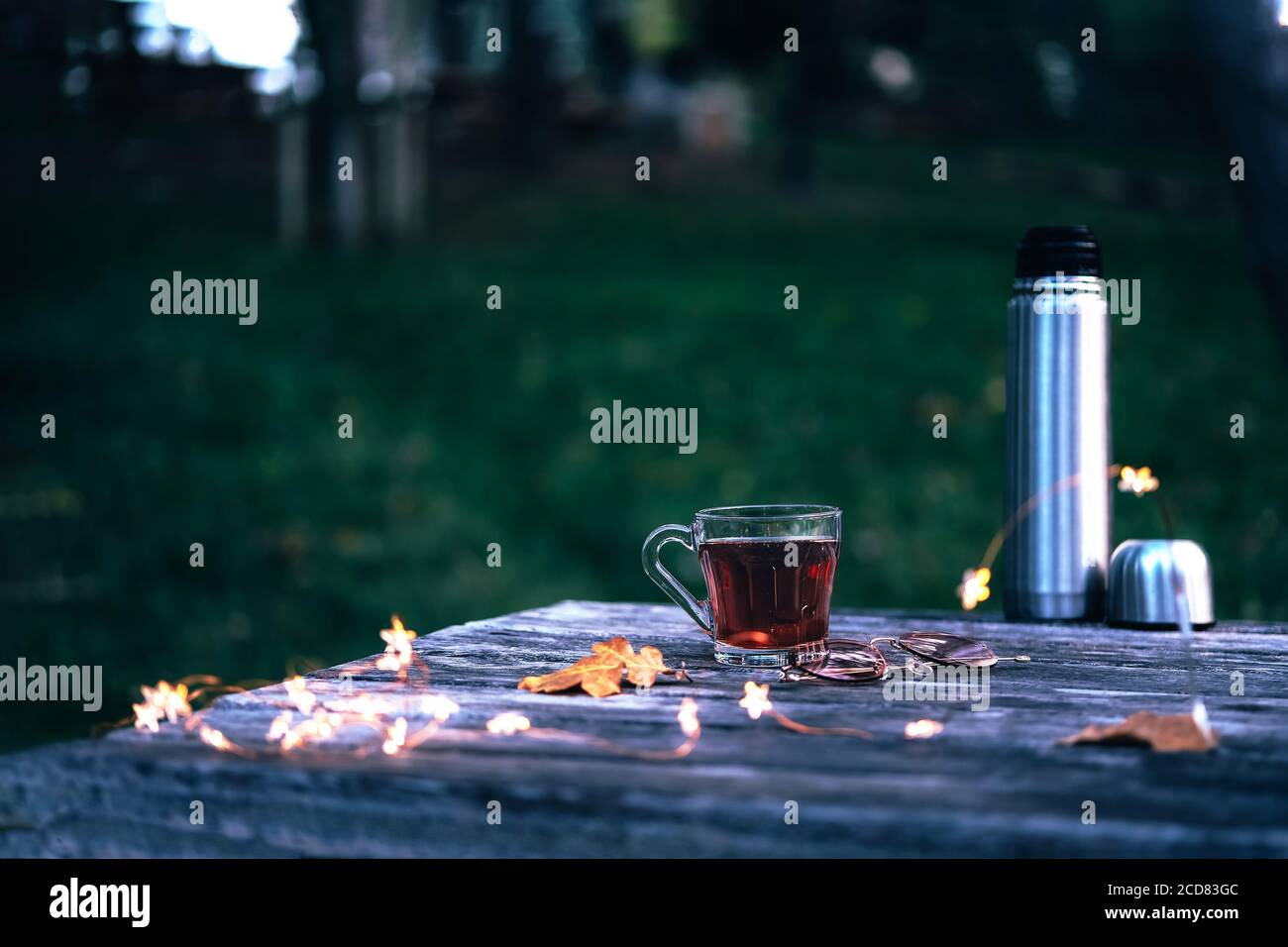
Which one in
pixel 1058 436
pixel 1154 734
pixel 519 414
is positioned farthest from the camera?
pixel 519 414

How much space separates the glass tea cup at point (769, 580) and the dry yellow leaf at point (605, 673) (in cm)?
12

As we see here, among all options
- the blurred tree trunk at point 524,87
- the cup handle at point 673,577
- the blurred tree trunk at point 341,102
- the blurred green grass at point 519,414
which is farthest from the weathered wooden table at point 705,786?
the blurred tree trunk at point 524,87

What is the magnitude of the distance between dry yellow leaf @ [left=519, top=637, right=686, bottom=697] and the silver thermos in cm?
83

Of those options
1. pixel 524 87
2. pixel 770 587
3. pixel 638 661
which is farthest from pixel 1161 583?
pixel 524 87

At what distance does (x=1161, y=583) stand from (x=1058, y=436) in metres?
0.33

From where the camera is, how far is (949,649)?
2.00 metres

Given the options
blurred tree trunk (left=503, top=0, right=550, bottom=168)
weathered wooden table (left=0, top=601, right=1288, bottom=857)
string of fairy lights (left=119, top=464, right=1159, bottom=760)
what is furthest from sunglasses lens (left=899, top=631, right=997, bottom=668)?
blurred tree trunk (left=503, top=0, right=550, bottom=168)

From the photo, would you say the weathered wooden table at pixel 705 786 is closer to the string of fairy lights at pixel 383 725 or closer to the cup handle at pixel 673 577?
the string of fairy lights at pixel 383 725

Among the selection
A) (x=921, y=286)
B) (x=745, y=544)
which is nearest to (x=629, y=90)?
(x=921, y=286)

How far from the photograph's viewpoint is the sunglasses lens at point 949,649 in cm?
196

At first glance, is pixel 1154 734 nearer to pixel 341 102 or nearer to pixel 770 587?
pixel 770 587
